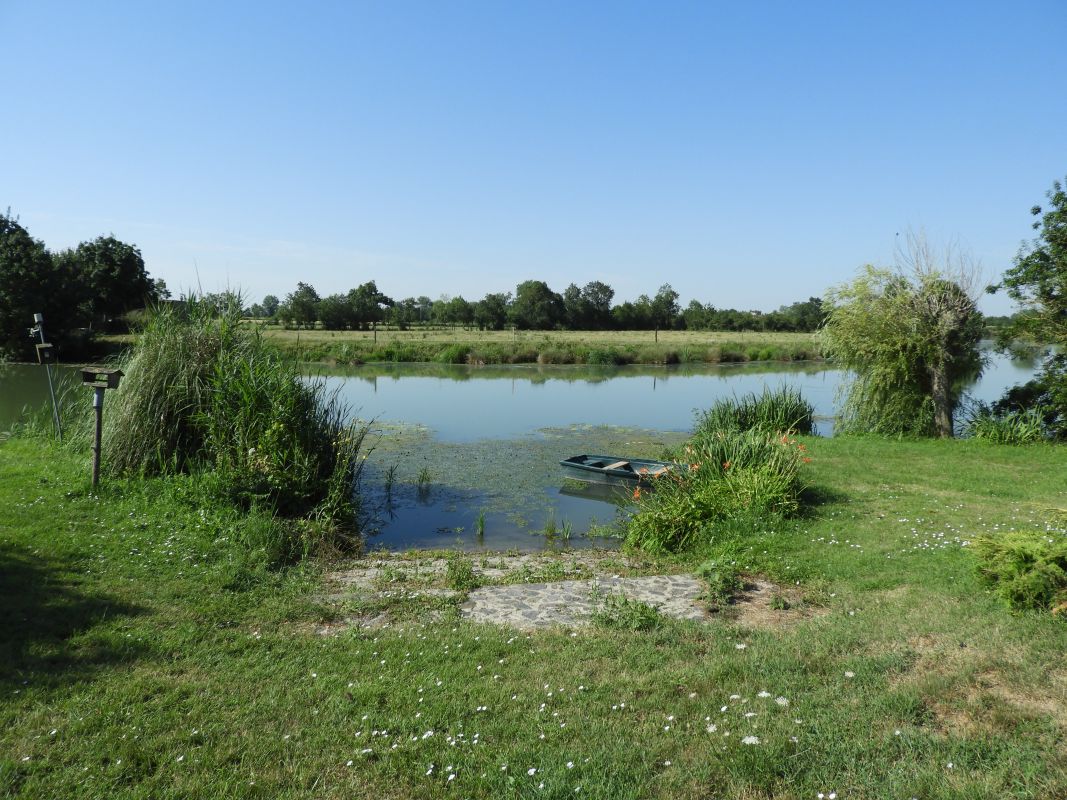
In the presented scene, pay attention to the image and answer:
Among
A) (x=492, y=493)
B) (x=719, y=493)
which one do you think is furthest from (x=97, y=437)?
(x=719, y=493)

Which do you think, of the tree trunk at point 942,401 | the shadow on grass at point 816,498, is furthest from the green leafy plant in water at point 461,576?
the tree trunk at point 942,401

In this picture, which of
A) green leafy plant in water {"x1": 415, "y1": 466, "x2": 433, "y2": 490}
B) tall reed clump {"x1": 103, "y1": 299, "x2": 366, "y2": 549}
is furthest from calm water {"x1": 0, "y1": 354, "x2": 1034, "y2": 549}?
tall reed clump {"x1": 103, "y1": 299, "x2": 366, "y2": 549}

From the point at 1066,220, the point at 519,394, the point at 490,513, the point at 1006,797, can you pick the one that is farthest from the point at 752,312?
the point at 1006,797

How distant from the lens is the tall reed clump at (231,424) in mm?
10344

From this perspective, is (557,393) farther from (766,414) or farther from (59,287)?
(59,287)

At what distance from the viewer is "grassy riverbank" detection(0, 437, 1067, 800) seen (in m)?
3.62

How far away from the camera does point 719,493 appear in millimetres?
9945

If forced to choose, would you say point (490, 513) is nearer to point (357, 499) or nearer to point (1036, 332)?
point (357, 499)

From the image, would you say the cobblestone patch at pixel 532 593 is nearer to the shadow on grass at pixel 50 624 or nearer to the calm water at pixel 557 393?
the shadow on grass at pixel 50 624

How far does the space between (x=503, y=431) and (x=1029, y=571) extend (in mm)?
17482

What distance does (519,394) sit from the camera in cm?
3291

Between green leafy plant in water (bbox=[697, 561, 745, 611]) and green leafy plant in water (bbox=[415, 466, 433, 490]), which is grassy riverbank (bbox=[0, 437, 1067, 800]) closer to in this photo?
green leafy plant in water (bbox=[697, 561, 745, 611])

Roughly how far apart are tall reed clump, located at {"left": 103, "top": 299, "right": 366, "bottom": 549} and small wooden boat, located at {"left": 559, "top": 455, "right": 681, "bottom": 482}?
197 inches

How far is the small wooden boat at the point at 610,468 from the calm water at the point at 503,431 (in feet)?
1.20
